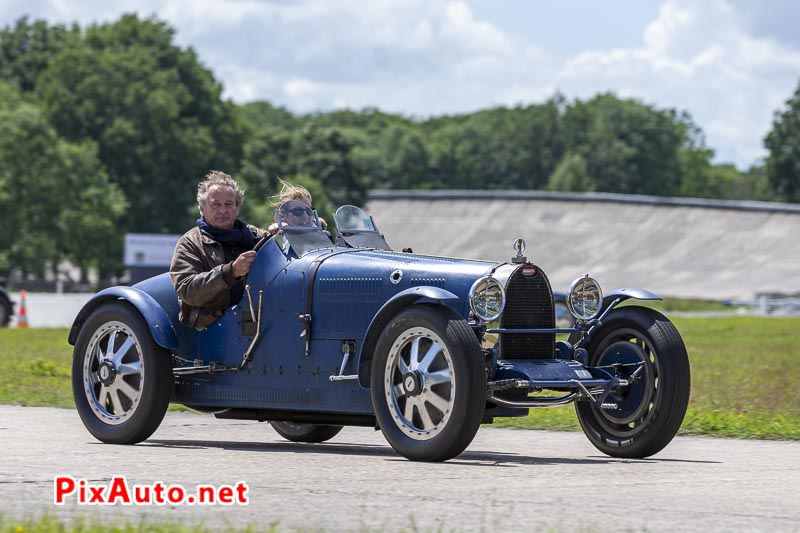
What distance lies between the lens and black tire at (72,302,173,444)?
10.0 meters

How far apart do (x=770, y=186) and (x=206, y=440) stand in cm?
13236

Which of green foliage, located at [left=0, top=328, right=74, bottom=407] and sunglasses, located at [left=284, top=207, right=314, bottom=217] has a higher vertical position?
sunglasses, located at [left=284, top=207, right=314, bottom=217]

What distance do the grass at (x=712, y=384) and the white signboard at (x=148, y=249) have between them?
26.8m

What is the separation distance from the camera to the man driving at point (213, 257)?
10.0 m

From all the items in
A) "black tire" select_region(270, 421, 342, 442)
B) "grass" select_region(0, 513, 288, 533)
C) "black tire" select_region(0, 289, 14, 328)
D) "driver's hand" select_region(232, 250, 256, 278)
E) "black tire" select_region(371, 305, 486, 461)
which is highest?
"driver's hand" select_region(232, 250, 256, 278)

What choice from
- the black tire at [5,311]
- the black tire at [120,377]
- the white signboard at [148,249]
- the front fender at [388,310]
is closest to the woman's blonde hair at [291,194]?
the black tire at [120,377]

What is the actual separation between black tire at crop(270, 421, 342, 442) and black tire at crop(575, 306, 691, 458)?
217cm

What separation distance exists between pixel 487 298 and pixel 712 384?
10115 millimetres

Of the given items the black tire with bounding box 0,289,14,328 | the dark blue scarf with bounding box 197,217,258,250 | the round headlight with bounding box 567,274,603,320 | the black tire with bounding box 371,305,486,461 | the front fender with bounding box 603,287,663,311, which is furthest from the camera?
the black tire with bounding box 0,289,14,328

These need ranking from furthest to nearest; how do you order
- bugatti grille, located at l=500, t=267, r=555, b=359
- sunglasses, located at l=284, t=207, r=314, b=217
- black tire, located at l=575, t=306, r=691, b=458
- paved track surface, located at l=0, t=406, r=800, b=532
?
sunglasses, located at l=284, t=207, r=314, b=217, black tire, located at l=575, t=306, r=691, b=458, bugatti grille, located at l=500, t=267, r=555, b=359, paved track surface, located at l=0, t=406, r=800, b=532

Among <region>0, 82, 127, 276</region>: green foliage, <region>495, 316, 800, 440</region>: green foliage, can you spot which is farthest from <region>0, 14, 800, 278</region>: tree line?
<region>495, 316, 800, 440</region>: green foliage

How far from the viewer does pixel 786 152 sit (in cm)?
13425

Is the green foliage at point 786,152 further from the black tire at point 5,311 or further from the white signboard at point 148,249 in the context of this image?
the black tire at point 5,311

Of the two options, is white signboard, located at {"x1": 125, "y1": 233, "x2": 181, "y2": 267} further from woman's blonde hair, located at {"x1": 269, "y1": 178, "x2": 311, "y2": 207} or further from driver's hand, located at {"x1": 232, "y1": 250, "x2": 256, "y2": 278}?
driver's hand, located at {"x1": 232, "y1": 250, "x2": 256, "y2": 278}
